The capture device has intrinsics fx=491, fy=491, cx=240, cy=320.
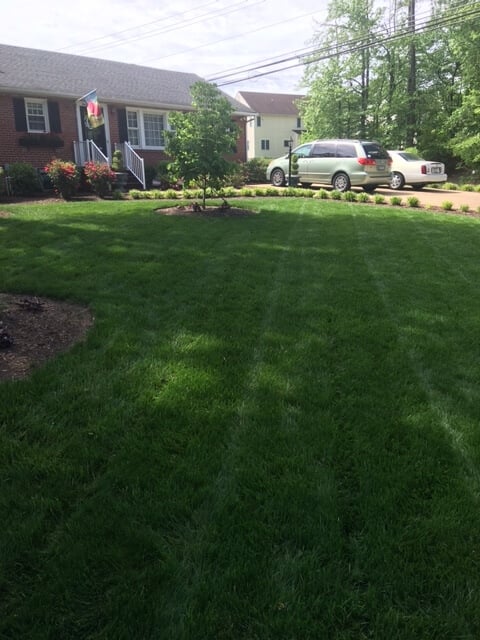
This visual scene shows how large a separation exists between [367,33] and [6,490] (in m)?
32.9

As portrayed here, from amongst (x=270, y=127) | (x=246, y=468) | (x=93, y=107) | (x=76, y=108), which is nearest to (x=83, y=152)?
(x=76, y=108)

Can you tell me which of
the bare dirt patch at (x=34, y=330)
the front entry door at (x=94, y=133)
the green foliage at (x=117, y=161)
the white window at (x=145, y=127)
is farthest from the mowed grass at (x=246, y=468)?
the white window at (x=145, y=127)

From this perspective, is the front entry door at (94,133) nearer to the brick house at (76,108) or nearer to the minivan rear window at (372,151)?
the brick house at (76,108)

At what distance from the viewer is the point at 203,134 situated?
9461mm

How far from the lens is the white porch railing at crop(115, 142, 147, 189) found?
1677cm

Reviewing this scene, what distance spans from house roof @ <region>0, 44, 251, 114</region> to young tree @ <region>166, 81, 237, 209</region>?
7243 mm

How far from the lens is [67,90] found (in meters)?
17.7

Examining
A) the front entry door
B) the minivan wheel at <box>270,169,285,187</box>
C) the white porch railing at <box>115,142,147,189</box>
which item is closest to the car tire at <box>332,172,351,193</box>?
the minivan wheel at <box>270,169,285,187</box>

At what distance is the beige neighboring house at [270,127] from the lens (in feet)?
163

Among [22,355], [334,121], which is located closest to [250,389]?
[22,355]

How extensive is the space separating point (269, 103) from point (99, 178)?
141 feet

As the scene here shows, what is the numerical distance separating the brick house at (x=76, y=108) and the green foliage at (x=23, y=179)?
10.5ft

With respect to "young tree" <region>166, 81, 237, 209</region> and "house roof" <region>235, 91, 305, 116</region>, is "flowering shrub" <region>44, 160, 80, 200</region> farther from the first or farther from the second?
"house roof" <region>235, 91, 305, 116</region>

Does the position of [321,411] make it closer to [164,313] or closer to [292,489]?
[292,489]
